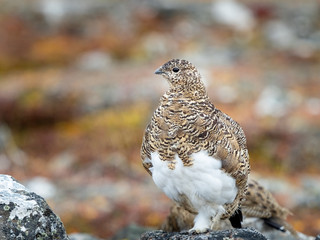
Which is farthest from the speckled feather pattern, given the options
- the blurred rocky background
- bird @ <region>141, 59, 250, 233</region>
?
the blurred rocky background

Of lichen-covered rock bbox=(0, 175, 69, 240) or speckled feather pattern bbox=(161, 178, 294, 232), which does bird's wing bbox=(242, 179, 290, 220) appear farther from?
lichen-covered rock bbox=(0, 175, 69, 240)

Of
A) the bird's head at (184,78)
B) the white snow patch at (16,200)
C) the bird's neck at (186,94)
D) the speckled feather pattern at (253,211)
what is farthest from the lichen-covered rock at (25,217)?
the speckled feather pattern at (253,211)

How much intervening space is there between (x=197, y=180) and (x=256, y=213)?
2.62 metres

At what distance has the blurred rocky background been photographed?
12.4 m

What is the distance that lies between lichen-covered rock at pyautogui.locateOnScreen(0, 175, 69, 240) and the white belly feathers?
3.45 ft

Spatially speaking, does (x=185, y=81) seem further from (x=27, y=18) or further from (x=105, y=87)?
(x=27, y=18)

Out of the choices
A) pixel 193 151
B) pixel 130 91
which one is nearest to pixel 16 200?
pixel 193 151

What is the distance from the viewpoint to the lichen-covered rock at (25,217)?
16.6 ft

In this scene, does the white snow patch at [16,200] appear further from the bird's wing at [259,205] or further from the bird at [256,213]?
the bird's wing at [259,205]

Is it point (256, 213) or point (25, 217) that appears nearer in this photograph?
point (25, 217)

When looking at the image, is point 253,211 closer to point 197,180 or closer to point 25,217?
point 197,180

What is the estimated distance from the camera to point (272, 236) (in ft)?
26.2

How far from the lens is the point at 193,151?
219 inches

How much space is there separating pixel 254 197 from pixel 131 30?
740 inches
